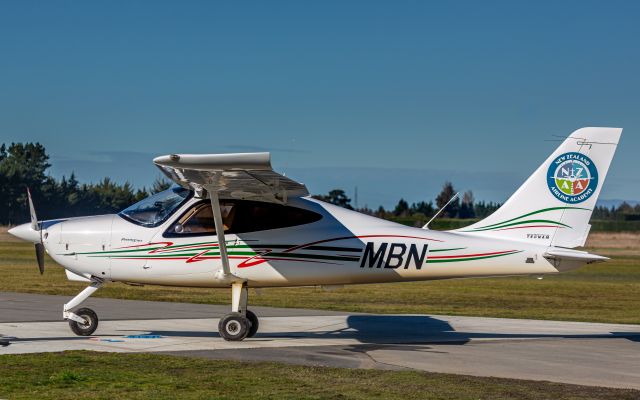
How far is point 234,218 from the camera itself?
14695 mm

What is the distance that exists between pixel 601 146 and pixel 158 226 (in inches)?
278

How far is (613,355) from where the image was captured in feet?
45.8

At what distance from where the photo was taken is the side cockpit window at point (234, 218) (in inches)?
577

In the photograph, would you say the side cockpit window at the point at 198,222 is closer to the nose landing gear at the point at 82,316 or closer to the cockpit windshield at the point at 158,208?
the cockpit windshield at the point at 158,208

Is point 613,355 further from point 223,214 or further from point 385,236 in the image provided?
point 223,214

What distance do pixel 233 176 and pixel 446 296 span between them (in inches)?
595

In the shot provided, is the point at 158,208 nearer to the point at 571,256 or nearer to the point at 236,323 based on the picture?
the point at 236,323

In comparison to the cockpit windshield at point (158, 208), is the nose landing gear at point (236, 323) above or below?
below

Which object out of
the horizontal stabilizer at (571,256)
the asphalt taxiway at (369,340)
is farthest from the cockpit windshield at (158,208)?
the horizontal stabilizer at (571,256)

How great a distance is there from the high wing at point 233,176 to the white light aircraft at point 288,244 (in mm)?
257

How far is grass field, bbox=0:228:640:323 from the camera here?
22125mm

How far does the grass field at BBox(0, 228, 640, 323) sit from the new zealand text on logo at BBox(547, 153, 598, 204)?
20.8 ft

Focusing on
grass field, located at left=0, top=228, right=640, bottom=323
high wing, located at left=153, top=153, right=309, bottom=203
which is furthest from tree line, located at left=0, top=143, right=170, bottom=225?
high wing, located at left=153, top=153, right=309, bottom=203

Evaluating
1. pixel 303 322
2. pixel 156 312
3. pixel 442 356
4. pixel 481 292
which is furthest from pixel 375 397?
pixel 481 292
